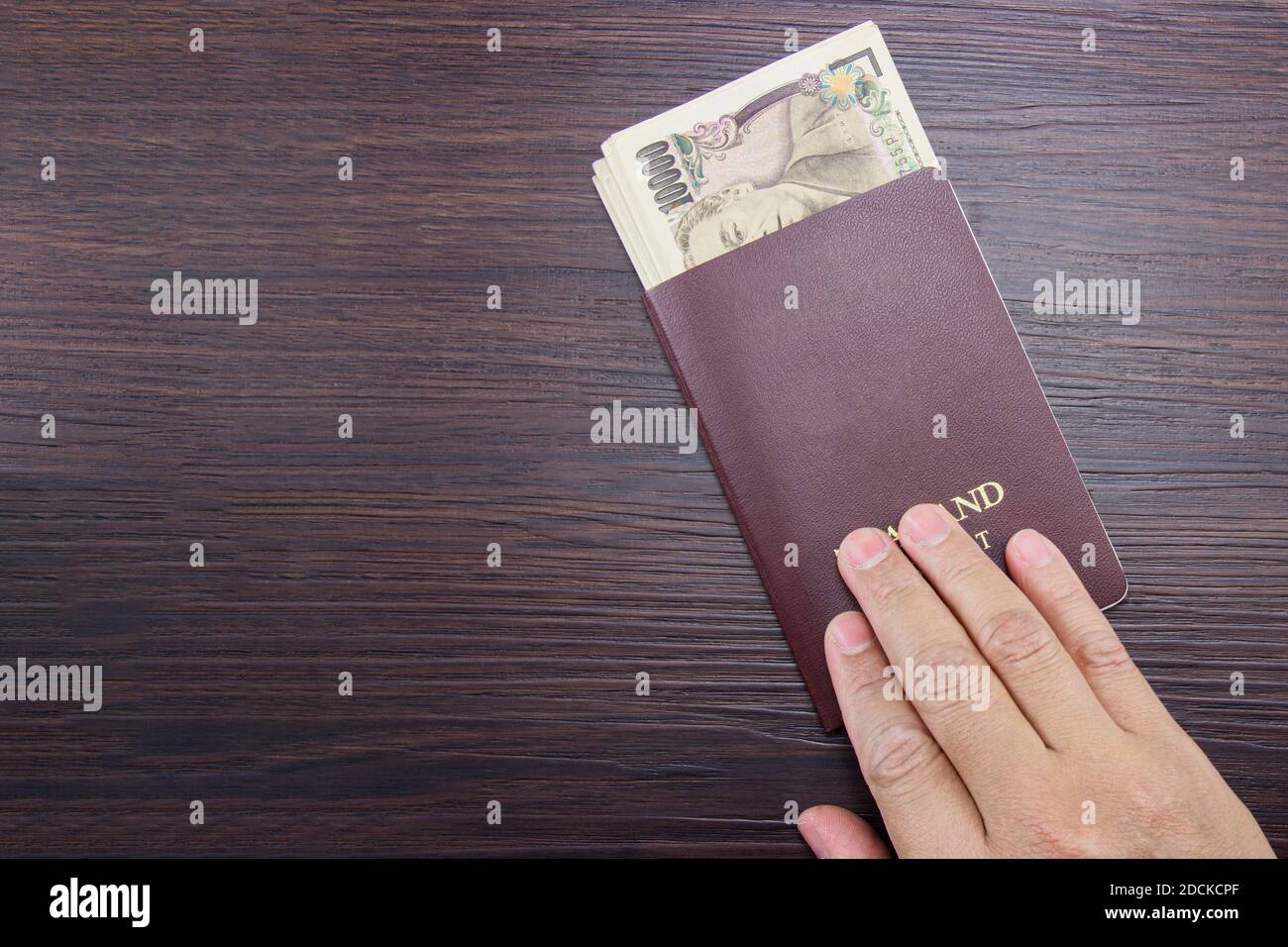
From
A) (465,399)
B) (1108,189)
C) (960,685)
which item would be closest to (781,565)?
(960,685)

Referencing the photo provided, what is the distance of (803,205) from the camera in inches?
30.3

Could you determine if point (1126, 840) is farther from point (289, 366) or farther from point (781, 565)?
point (289, 366)

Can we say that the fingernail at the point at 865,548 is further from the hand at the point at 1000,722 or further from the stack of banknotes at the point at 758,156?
the stack of banknotes at the point at 758,156

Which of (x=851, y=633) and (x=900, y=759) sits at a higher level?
(x=851, y=633)

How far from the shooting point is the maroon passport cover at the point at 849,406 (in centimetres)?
75

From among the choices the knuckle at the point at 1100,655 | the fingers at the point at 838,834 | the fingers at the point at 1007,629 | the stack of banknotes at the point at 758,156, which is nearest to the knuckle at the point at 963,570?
the fingers at the point at 1007,629

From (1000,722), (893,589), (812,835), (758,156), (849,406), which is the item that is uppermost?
(758,156)

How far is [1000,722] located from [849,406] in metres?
0.29

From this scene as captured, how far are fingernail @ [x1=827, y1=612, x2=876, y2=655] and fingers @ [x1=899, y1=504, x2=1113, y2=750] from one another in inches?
2.8

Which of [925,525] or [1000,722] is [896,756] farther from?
[925,525]

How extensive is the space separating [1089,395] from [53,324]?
3.10ft

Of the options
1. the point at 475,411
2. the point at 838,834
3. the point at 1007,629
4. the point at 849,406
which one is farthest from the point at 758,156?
the point at 838,834

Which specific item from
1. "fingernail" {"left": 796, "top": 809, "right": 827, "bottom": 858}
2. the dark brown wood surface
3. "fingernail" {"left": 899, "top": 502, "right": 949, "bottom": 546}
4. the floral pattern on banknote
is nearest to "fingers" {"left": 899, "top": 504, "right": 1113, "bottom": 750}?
"fingernail" {"left": 899, "top": 502, "right": 949, "bottom": 546}

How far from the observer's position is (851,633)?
0.74 meters
